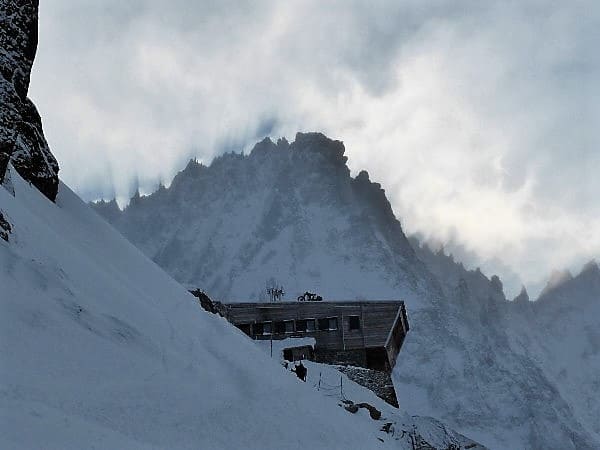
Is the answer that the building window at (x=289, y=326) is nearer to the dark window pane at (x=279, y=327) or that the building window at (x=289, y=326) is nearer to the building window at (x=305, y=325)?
the dark window pane at (x=279, y=327)

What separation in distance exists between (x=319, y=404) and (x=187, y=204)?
171m

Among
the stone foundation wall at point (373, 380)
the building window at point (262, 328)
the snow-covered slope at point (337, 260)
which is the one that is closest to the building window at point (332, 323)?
the building window at point (262, 328)

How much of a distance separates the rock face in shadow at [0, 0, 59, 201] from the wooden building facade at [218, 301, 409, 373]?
76.1 ft

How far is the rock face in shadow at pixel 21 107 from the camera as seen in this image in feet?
44.9

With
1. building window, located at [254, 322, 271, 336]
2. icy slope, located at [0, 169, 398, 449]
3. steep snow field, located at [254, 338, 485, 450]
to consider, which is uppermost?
building window, located at [254, 322, 271, 336]

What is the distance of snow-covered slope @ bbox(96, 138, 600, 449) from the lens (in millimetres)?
148750

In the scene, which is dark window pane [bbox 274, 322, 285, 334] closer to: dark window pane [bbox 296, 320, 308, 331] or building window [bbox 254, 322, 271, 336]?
building window [bbox 254, 322, 271, 336]

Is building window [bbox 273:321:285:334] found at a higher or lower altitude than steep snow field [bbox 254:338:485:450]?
higher

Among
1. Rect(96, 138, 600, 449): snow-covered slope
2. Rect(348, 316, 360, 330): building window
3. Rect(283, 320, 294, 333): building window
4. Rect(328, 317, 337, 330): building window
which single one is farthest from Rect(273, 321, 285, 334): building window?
Rect(96, 138, 600, 449): snow-covered slope

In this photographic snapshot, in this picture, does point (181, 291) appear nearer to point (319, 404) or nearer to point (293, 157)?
point (319, 404)

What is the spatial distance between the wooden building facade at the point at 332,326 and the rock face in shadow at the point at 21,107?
2320 centimetres

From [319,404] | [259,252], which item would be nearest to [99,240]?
[319,404]

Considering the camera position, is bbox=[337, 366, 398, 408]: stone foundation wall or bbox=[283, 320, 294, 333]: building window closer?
bbox=[337, 366, 398, 408]: stone foundation wall

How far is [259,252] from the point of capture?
15388 centimetres
